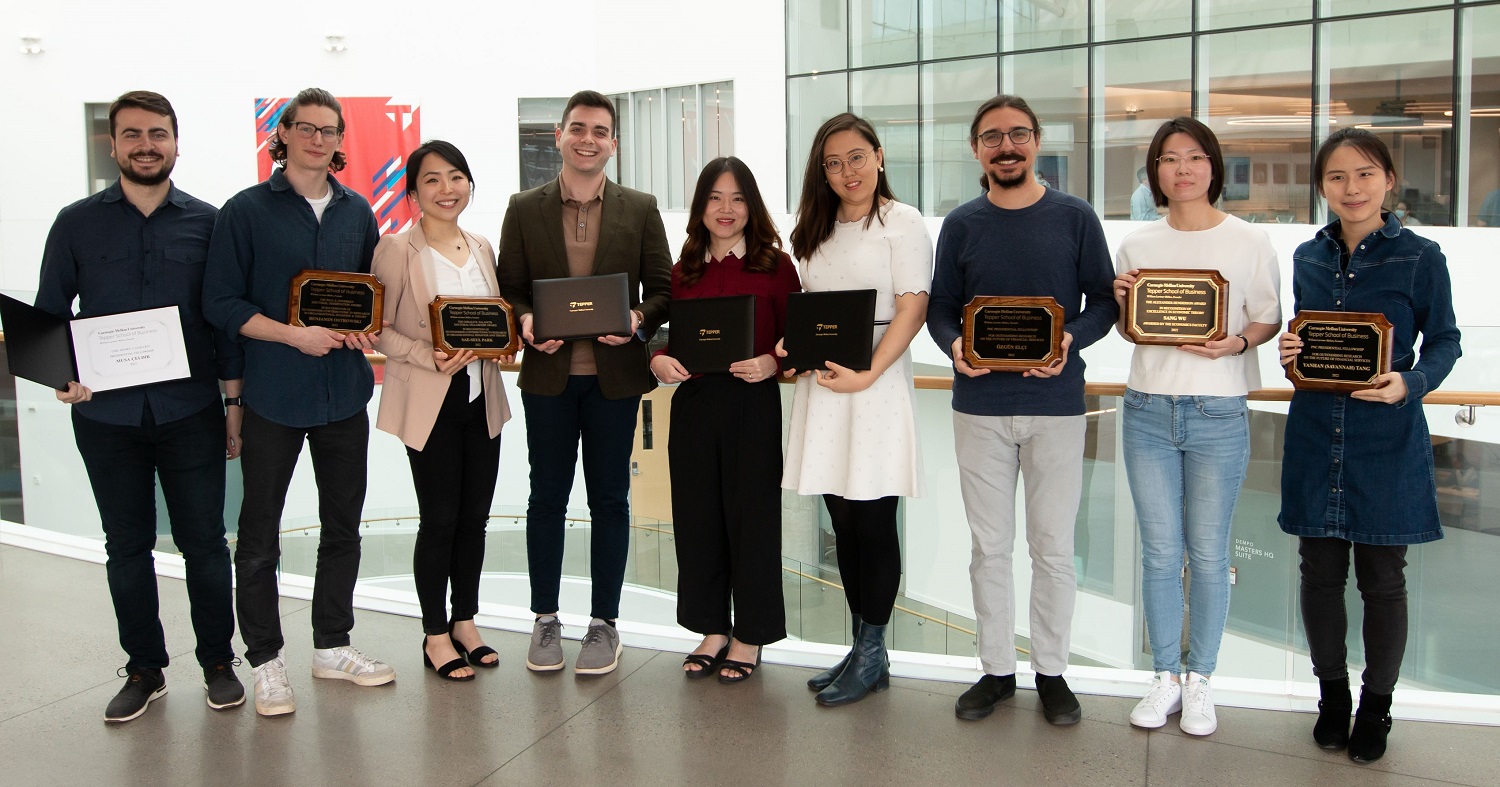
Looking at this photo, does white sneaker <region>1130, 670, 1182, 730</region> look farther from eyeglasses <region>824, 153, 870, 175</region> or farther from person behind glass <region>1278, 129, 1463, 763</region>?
eyeglasses <region>824, 153, 870, 175</region>

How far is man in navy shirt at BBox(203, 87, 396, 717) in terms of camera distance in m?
3.35

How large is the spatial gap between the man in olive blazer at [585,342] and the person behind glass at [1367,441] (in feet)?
6.33

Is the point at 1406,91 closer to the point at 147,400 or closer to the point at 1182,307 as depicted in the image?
the point at 1182,307

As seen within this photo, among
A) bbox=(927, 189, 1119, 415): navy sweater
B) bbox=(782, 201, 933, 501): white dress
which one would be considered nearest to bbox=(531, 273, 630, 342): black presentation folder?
bbox=(782, 201, 933, 501): white dress

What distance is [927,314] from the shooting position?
3404mm

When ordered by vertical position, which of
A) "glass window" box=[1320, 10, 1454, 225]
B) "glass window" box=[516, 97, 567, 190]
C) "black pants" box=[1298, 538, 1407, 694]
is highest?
"glass window" box=[516, 97, 567, 190]

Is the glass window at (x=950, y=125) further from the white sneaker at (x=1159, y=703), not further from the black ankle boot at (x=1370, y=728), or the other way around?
the black ankle boot at (x=1370, y=728)

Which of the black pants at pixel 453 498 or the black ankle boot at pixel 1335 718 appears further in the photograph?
the black pants at pixel 453 498

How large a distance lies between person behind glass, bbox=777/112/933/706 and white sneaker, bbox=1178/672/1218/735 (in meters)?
0.89

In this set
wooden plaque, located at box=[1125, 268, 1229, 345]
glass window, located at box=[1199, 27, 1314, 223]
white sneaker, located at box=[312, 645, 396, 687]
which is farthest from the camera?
glass window, located at box=[1199, 27, 1314, 223]

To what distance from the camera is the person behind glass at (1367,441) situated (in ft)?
9.63

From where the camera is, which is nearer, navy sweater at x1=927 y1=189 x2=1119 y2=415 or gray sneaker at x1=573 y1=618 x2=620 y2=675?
navy sweater at x1=927 y1=189 x2=1119 y2=415

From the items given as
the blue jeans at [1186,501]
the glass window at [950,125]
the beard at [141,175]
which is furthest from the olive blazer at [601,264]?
the glass window at [950,125]

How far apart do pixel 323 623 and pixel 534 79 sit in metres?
16.6
